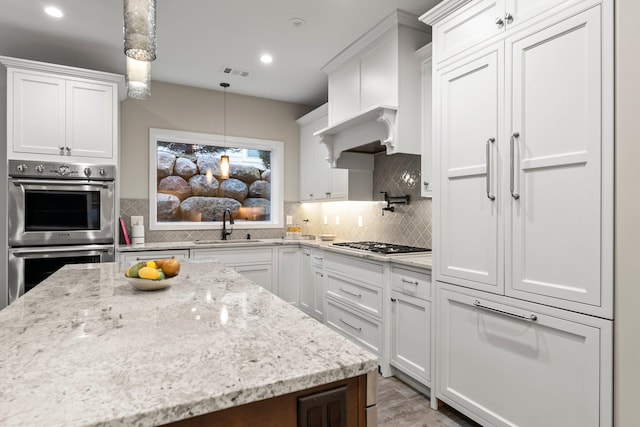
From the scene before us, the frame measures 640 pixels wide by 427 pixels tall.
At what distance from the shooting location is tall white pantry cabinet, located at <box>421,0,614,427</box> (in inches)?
57.1

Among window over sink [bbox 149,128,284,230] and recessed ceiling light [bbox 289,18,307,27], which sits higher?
recessed ceiling light [bbox 289,18,307,27]


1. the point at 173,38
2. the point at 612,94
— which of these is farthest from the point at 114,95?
the point at 612,94

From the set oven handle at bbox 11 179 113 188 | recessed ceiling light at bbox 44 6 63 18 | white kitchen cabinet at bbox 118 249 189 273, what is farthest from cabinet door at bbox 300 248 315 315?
recessed ceiling light at bbox 44 6 63 18

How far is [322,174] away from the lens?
430cm

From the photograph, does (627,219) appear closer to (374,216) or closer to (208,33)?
(374,216)

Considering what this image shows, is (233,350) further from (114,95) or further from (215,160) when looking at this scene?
(215,160)

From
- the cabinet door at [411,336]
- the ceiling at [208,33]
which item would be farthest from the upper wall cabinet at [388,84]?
the cabinet door at [411,336]

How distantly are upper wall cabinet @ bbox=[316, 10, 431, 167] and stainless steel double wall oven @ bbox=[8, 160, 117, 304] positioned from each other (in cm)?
225

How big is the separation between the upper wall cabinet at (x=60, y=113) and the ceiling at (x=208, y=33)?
0.27 m

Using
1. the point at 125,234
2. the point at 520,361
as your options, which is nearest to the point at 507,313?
the point at 520,361

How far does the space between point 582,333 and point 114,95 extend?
392cm

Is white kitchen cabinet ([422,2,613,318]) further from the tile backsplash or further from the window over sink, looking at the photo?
the window over sink

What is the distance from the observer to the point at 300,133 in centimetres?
495

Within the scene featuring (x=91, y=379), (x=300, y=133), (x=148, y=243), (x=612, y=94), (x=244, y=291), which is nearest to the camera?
(x=91, y=379)
